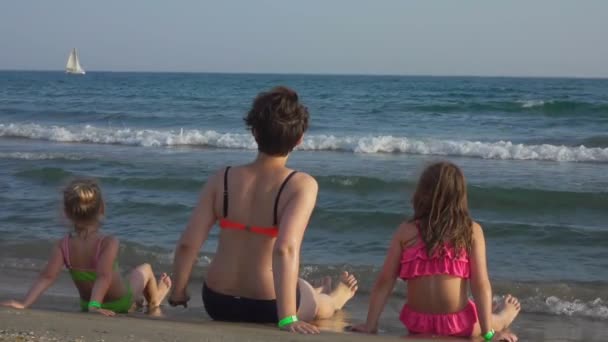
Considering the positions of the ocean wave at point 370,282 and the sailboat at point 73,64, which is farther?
the sailboat at point 73,64

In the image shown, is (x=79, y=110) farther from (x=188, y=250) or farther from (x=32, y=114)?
(x=188, y=250)

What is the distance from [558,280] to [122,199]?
207 inches

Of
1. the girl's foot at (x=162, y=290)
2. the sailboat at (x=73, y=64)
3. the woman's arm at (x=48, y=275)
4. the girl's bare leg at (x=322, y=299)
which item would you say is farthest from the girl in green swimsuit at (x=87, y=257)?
the sailboat at (x=73, y=64)

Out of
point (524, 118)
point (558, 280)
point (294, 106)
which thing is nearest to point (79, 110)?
point (524, 118)

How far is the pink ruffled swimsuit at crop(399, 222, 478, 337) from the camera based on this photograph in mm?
4207

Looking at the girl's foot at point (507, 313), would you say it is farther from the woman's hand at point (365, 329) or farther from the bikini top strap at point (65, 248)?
the bikini top strap at point (65, 248)

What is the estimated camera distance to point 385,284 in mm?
4242

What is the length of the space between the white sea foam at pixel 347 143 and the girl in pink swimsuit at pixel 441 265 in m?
11.2

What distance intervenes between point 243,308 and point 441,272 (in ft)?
3.28

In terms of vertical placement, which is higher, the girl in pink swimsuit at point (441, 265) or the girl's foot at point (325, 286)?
the girl in pink swimsuit at point (441, 265)

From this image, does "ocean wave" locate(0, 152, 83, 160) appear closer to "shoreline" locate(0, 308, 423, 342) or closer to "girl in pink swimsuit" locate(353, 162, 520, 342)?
"shoreline" locate(0, 308, 423, 342)

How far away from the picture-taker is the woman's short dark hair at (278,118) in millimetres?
3686

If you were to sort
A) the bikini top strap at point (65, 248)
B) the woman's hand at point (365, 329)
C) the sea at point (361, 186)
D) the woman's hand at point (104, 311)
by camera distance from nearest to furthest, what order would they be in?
the woman's hand at point (365, 329) < the woman's hand at point (104, 311) < the bikini top strap at point (65, 248) < the sea at point (361, 186)

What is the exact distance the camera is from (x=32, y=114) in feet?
86.2
